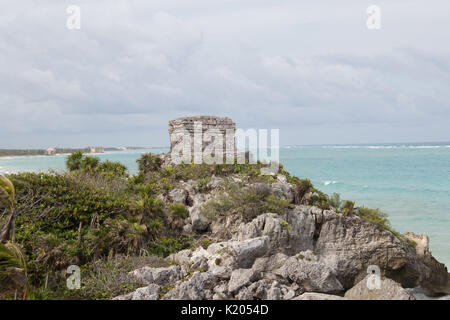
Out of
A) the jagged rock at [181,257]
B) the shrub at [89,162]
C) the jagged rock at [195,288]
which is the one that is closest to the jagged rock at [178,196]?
the jagged rock at [181,257]

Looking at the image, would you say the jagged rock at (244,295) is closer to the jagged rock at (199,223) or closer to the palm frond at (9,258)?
the jagged rock at (199,223)

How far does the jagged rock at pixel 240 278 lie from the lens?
752 centimetres

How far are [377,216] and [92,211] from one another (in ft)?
31.6

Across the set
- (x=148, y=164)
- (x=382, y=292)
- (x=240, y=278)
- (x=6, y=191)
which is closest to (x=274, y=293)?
(x=240, y=278)

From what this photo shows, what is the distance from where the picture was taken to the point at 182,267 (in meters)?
8.50

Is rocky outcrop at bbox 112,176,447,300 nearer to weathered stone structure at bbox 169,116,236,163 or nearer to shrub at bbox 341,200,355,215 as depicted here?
shrub at bbox 341,200,355,215

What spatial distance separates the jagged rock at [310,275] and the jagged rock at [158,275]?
2.47 metres

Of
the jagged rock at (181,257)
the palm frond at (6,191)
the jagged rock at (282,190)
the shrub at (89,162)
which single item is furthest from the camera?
the shrub at (89,162)

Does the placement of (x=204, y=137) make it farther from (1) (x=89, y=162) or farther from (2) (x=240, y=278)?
(2) (x=240, y=278)

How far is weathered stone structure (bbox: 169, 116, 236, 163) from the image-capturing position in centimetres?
1722

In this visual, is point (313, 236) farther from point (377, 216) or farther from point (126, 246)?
point (126, 246)

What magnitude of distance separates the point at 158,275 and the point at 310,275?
3.58m

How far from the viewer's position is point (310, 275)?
330 inches

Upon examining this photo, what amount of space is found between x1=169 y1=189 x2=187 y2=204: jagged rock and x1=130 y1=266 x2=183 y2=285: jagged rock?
4374mm
